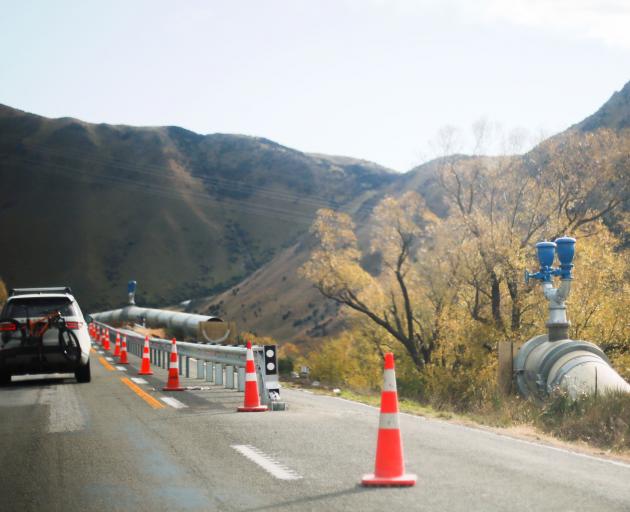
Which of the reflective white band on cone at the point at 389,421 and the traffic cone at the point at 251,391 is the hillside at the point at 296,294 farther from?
the reflective white band on cone at the point at 389,421

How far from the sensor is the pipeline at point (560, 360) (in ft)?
60.1

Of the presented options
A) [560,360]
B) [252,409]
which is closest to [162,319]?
[560,360]

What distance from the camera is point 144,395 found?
16234 mm

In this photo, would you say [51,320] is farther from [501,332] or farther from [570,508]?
[501,332]

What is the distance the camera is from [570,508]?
6363mm

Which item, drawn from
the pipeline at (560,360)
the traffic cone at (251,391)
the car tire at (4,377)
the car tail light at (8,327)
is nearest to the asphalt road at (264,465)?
the traffic cone at (251,391)

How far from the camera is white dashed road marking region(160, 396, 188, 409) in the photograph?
46.3 feet

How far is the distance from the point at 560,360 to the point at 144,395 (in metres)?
9.23

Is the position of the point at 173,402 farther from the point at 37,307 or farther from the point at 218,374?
the point at 37,307

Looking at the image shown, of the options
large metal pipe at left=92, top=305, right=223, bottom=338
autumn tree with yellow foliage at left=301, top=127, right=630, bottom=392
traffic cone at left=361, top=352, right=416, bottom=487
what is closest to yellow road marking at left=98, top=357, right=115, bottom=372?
autumn tree with yellow foliage at left=301, top=127, right=630, bottom=392

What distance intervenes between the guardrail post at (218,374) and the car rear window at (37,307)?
3.36 m

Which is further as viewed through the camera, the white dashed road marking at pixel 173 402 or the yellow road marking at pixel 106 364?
the yellow road marking at pixel 106 364

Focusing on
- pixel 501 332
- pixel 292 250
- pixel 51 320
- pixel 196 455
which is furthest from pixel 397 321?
pixel 292 250

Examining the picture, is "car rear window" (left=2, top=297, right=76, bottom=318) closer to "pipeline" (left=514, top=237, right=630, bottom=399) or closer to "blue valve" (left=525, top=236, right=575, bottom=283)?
"pipeline" (left=514, top=237, right=630, bottom=399)
